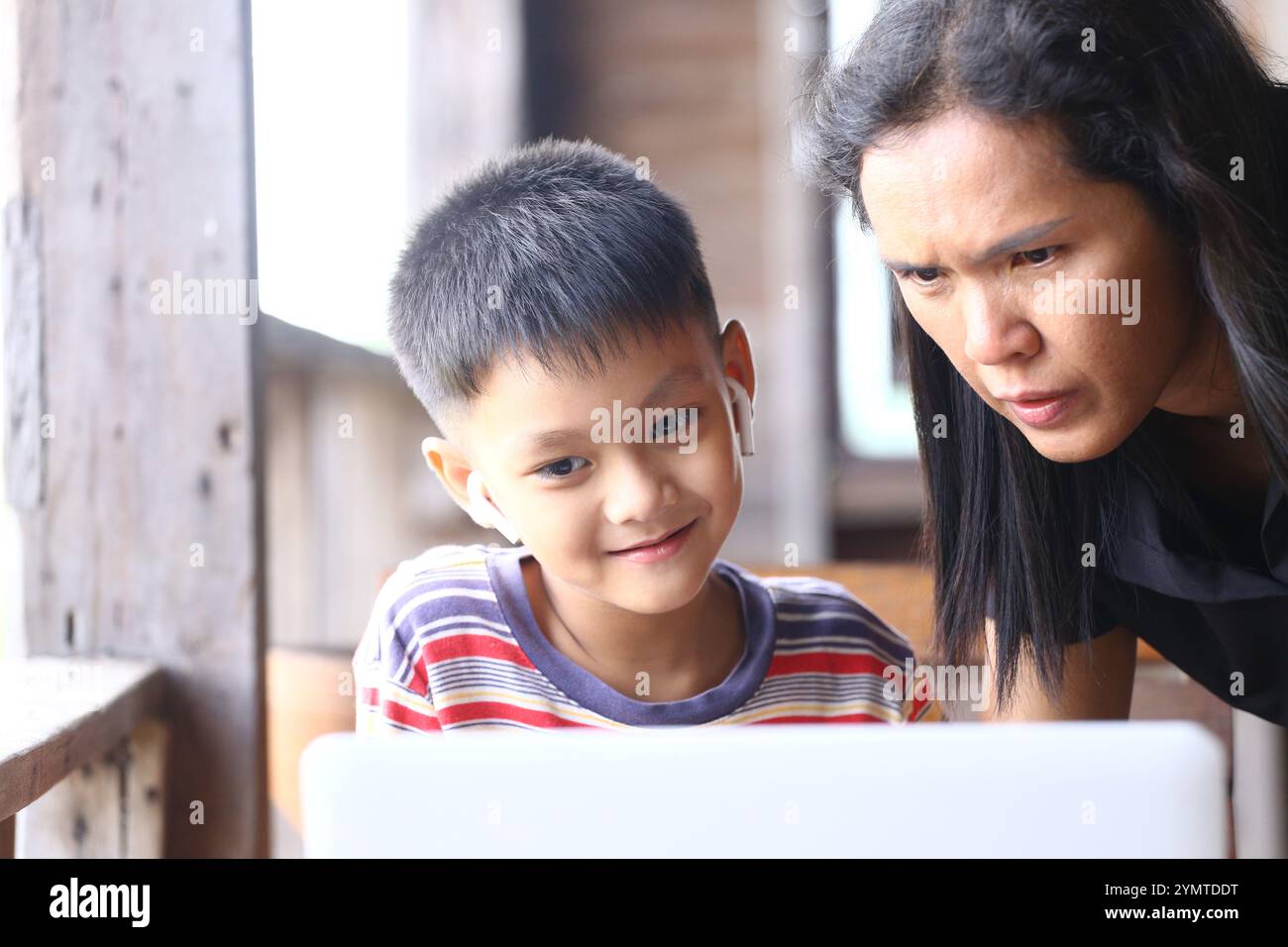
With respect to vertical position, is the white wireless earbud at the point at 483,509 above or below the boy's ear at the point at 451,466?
below

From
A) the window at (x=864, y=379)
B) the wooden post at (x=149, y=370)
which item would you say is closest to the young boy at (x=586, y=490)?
the wooden post at (x=149, y=370)

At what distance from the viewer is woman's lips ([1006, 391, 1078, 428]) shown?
73cm

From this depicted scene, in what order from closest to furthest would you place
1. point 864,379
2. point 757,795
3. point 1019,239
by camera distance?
1. point 757,795
2. point 1019,239
3. point 864,379

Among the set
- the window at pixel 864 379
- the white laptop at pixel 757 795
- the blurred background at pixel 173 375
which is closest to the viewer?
the white laptop at pixel 757 795

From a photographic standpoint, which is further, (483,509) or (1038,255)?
(483,509)

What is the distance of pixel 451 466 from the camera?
2.73 ft

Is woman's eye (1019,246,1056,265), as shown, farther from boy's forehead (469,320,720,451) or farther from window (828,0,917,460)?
window (828,0,917,460)

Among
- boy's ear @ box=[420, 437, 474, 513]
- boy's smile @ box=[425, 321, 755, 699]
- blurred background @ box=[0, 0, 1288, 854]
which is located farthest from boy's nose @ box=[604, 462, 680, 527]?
blurred background @ box=[0, 0, 1288, 854]

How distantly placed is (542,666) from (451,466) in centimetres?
15

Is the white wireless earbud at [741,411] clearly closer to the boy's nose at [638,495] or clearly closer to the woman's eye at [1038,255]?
the boy's nose at [638,495]

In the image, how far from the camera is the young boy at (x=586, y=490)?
77cm

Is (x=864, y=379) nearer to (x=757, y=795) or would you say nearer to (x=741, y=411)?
(x=741, y=411)

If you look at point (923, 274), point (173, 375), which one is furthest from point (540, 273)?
point (173, 375)
